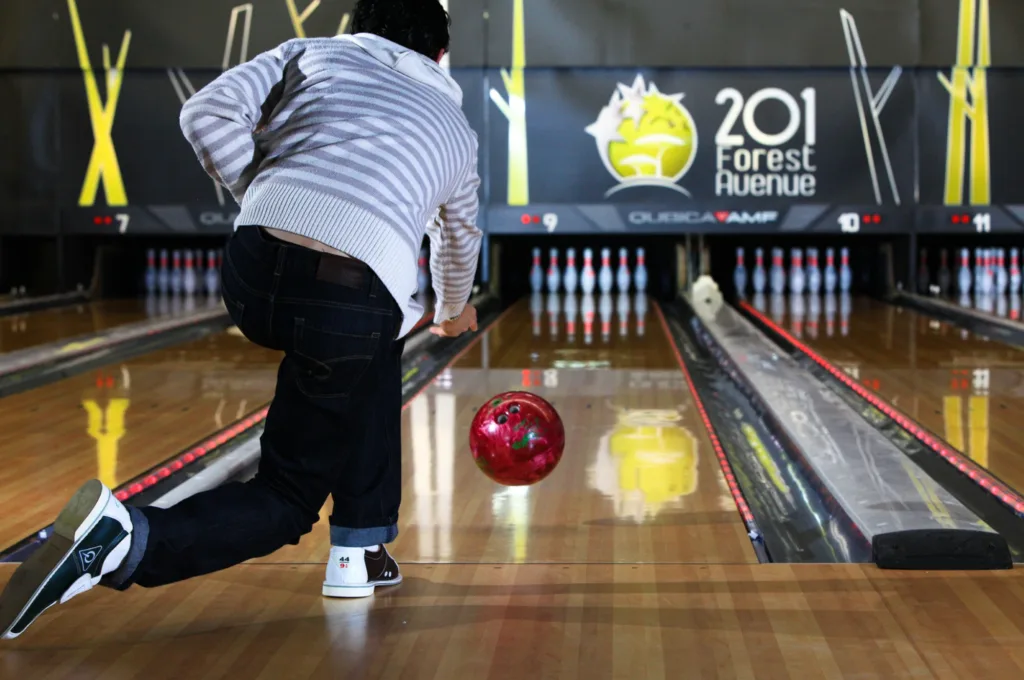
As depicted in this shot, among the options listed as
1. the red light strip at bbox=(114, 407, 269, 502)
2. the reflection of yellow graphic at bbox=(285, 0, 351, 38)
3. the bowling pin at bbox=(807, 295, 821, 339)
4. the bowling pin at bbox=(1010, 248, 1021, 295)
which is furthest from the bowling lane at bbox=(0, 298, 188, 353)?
the bowling pin at bbox=(1010, 248, 1021, 295)

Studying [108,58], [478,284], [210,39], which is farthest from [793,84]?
[108,58]

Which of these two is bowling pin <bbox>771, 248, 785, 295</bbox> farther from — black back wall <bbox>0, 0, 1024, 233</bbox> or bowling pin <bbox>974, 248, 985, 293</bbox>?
bowling pin <bbox>974, 248, 985, 293</bbox>

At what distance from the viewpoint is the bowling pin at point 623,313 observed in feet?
17.1

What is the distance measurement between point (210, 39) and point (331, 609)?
16.5 feet

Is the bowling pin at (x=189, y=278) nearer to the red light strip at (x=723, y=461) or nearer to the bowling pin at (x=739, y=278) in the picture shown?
the bowling pin at (x=739, y=278)

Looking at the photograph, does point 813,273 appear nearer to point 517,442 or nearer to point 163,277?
point 163,277

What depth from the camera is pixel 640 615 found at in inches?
67.6

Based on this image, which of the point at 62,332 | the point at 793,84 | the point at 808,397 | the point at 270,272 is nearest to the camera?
the point at 270,272

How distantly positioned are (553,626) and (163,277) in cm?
546

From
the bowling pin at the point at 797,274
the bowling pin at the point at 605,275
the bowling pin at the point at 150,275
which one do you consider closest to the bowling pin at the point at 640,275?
the bowling pin at the point at 605,275

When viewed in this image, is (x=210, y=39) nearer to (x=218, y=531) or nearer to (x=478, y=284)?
(x=478, y=284)

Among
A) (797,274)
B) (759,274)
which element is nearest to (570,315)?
(759,274)

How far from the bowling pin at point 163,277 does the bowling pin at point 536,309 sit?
189cm

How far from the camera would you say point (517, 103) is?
20.3 ft
